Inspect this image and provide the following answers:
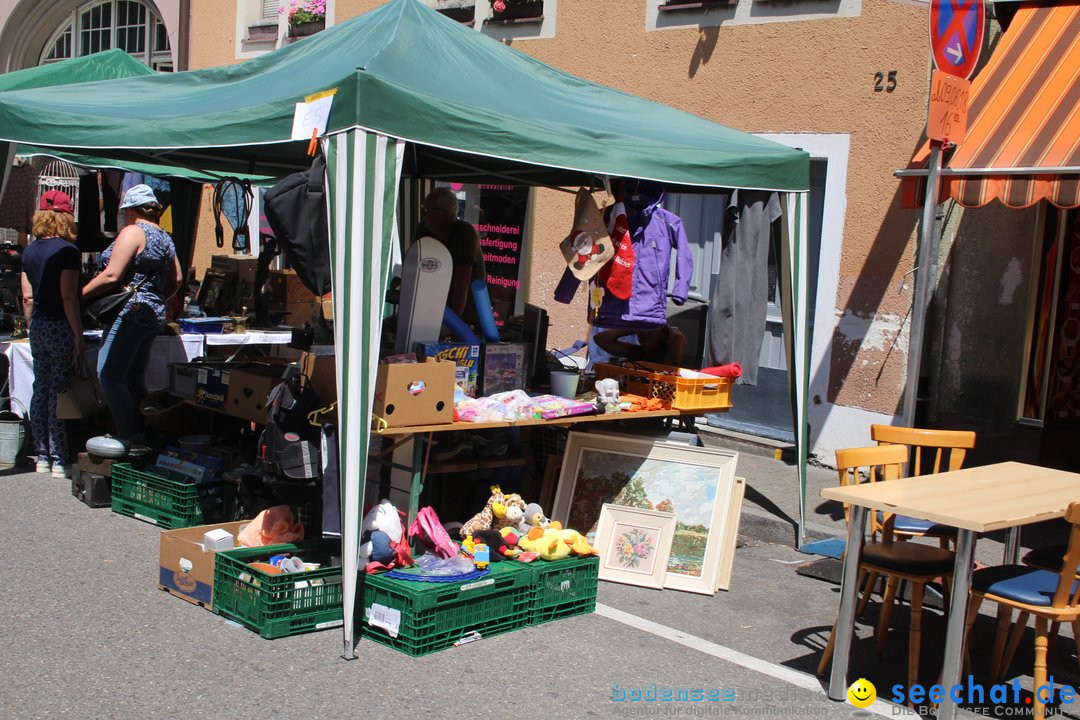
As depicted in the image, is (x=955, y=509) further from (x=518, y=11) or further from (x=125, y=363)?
(x=518, y=11)

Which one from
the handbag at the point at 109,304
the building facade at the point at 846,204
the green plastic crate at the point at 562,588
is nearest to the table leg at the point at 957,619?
the green plastic crate at the point at 562,588

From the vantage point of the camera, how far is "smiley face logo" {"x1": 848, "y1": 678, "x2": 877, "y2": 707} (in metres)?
4.46

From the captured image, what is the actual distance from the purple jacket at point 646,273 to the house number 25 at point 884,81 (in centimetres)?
292

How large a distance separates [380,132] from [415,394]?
4.37 ft

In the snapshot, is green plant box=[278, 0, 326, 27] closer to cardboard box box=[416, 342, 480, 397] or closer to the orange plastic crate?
the orange plastic crate

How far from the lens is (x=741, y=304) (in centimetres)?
691

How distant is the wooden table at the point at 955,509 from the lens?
160 inches

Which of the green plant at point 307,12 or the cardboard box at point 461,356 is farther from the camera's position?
the green plant at point 307,12

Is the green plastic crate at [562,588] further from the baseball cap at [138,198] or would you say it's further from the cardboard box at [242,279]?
the cardboard box at [242,279]

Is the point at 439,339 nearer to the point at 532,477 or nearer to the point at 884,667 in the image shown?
the point at 532,477

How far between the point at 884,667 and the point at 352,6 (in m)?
10.5

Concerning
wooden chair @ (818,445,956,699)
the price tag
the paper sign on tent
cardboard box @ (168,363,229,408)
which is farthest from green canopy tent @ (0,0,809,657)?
wooden chair @ (818,445,956,699)

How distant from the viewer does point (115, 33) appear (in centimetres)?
1730

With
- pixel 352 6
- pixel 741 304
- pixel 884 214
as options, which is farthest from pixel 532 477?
pixel 352 6
